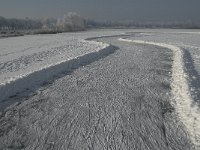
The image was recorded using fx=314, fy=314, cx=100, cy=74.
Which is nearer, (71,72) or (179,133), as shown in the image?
(179,133)

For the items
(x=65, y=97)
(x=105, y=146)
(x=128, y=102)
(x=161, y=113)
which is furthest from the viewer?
(x=65, y=97)

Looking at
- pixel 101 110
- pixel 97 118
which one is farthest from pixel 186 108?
pixel 97 118

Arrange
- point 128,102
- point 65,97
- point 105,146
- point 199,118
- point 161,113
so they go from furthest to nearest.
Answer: point 65,97 → point 128,102 → point 161,113 → point 199,118 → point 105,146

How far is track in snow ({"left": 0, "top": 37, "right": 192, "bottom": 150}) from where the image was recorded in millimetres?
7504

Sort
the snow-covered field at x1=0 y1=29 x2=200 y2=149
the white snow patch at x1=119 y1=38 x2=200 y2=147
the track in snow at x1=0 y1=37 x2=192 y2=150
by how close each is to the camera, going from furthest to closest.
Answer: the white snow patch at x1=119 y1=38 x2=200 y2=147
the snow-covered field at x1=0 y1=29 x2=200 y2=149
the track in snow at x1=0 y1=37 x2=192 y2=150

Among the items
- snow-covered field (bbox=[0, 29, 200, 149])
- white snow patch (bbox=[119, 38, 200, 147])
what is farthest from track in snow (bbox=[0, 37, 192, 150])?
white snow patch (bbox=[119, 38, 200, 147])

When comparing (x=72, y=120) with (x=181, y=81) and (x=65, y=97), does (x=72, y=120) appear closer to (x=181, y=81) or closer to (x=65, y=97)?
(x=65, y=97)

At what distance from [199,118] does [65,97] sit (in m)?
5.02

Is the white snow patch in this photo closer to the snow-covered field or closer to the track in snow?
the snow-covered field

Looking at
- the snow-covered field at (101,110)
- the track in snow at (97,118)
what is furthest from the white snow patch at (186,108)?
the track in snow at (97,118)

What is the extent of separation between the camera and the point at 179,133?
8.07 meters

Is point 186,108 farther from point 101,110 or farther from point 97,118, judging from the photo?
point 97,118

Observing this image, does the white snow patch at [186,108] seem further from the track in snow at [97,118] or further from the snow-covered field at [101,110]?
the track in snow at [97,118]

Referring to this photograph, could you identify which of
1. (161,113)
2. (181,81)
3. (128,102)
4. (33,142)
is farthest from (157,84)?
(33,142)
